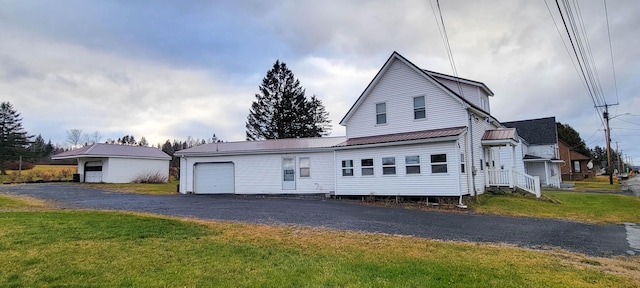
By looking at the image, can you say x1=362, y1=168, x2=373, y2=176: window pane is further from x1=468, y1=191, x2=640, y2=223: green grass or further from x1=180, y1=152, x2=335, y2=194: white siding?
x1=468, y1=191, x2=640, y2=223: green grass

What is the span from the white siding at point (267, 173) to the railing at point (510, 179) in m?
9.18

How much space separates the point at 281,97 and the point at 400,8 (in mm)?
40075

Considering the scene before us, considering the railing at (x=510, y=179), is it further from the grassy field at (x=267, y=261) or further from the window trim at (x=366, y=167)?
the grassy field at (x=267, y=261)

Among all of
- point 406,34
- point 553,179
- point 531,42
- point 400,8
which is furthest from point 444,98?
point 553,179

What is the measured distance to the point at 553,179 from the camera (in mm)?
34312

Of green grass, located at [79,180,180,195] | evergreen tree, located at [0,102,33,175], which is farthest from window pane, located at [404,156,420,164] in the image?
evergreen tree, located at [0,102,33,175]

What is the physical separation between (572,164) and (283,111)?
41.6 metres

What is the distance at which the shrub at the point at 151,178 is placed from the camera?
35.4 metres

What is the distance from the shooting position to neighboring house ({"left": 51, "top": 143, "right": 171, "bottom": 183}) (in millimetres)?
33375

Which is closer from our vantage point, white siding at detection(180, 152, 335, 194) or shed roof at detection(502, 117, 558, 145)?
white siding at detection(180, 152, 335, 194)

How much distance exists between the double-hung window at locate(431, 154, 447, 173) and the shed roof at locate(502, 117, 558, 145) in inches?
1095

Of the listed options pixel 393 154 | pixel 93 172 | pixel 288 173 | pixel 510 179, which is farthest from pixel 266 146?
pixel 93 172

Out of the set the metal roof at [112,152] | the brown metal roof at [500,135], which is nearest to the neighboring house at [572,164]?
the brown metal roof at [500,135]

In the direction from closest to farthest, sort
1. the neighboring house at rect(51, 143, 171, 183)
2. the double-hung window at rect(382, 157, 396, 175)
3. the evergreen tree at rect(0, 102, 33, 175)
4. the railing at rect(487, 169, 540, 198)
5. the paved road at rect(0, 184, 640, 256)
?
the paved road at rect(0, 184, 640, 256) < the double-hung window at rect(382, 157, 396, 175) < the railing at rect(487, 169, 540, 198) < the neighboring house at rect(51, 143, 171, 183) < the evergreen tree at rect(0, 102, 33, 175)
